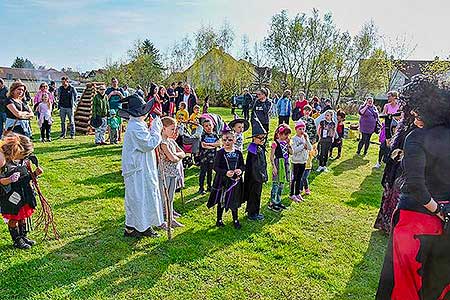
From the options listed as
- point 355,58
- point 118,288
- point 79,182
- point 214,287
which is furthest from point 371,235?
point 355,58

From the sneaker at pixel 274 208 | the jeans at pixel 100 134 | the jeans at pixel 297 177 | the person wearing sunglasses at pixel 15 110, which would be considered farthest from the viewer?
the jeans at pixel 100 134

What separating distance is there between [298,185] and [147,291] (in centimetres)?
421

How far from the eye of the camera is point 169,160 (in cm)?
583

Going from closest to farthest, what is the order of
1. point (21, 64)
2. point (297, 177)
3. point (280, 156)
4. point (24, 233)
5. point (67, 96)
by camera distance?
point (24, 233) < point (280, 156) < point (297, 177) < point (67, 96) < point (21, 64)

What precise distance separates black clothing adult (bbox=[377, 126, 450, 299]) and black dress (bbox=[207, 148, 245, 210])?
111 inches

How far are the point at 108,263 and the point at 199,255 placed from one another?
110 centimetres

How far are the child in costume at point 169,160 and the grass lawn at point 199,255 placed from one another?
62 cm

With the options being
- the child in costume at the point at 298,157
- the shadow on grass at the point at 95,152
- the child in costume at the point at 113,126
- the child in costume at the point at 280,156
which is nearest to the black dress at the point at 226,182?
the child in costume at the point at 280,156

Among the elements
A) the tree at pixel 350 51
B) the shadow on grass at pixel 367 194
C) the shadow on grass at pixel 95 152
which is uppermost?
the tree at pixel 350 51

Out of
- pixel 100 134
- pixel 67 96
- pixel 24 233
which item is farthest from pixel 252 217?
pixel 67 96

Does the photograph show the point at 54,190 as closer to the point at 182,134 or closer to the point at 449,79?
the point at 182,134

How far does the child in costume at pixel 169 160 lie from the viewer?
562 cm

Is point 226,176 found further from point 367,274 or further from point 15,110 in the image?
point 15,110

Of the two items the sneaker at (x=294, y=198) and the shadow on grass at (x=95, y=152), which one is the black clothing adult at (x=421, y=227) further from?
the shadow on grass at (x=95, y=152)
